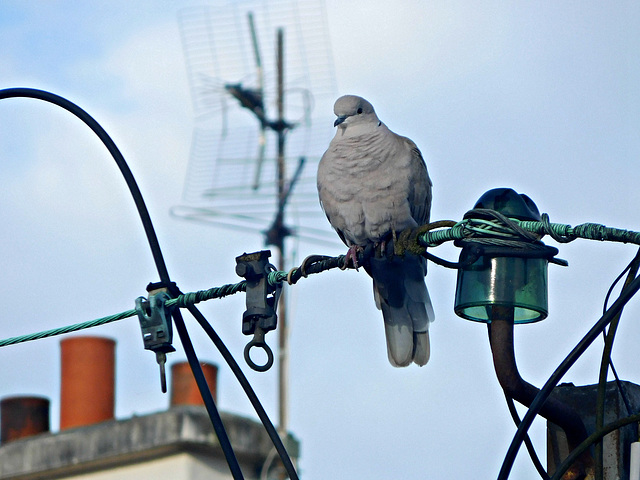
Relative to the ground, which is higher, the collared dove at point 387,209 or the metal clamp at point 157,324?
the collared dove at point 387,209

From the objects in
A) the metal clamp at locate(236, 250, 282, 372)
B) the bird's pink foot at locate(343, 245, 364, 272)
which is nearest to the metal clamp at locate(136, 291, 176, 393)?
the metal clamp at locate(236, 250, 282, 372)

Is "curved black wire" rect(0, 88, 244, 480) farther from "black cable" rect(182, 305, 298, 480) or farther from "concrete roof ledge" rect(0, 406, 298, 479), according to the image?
"concrete roof ledge" rect(0, 406, 298, 479)

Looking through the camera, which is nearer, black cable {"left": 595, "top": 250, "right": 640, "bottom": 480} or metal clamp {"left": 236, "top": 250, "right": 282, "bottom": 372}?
black cable {"left": 595, "top": 250, "right": 640, "bottom": 480}

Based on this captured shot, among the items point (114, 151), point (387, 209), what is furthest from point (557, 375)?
point (387, 209)

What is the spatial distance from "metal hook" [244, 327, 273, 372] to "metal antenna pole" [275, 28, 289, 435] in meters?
5.61

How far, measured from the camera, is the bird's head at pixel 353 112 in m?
6.12

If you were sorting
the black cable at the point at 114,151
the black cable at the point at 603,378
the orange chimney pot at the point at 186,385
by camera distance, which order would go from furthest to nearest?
the orange chimney pot at the point at 186,385
the black cable at the point at 114,151
the black cable at the point at 603,378

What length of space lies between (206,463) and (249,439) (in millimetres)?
365

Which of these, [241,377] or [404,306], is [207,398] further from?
[404,306]

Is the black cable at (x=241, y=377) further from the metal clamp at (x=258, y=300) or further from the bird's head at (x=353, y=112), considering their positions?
the bird's head at (x=353, y=112)

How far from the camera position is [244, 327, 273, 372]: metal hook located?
3912 millimetres

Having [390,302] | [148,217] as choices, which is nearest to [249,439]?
[390,302]

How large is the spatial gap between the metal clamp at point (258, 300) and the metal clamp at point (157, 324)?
0.32m

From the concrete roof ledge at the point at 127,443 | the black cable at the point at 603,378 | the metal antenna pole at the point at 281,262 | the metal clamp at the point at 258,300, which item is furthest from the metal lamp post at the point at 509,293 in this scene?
the metal antenna pole at the point at 281,262
